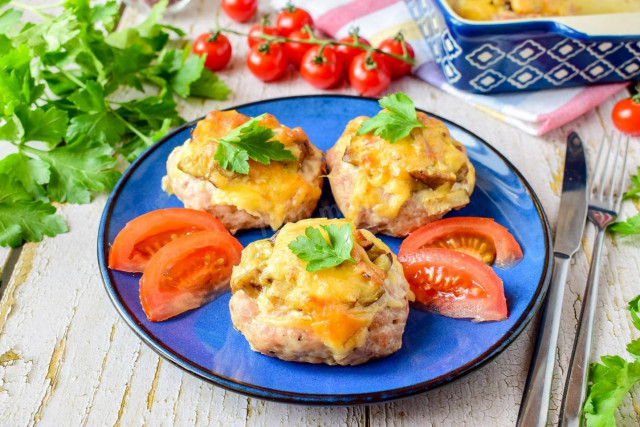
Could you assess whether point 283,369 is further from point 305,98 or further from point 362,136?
point 305,98

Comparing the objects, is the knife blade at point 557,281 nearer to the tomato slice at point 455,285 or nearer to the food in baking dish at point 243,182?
the tomato slice at point 455,285

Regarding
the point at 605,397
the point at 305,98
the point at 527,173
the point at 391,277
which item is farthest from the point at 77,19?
the point at 605,397

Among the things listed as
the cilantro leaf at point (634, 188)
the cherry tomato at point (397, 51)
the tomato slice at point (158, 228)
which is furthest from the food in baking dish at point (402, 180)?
the cherry tomato at point (397, 51)

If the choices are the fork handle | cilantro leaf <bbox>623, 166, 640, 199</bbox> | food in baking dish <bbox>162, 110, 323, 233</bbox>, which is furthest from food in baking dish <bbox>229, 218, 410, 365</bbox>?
cilantro leaf <bbox>623, 166, 640, 199</bbox>

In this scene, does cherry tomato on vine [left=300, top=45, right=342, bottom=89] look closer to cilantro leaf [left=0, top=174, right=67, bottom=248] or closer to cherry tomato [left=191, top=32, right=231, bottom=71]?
cherry tomato [left=191, top=32, right=231, bottom=71]

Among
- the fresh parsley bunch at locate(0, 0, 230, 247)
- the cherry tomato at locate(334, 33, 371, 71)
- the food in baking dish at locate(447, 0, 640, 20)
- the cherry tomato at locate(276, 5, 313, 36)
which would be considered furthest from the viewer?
the cherry tomato at locate(276, 5, 313, 36)

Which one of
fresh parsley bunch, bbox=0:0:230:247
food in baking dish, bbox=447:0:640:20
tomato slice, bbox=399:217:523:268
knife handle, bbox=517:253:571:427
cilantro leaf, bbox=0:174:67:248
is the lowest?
cilantro leaf, bbox=0:174:67:248

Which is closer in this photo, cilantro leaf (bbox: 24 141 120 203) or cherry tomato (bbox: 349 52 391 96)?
cilantro leaf (bbox: 24 141 120 203)
